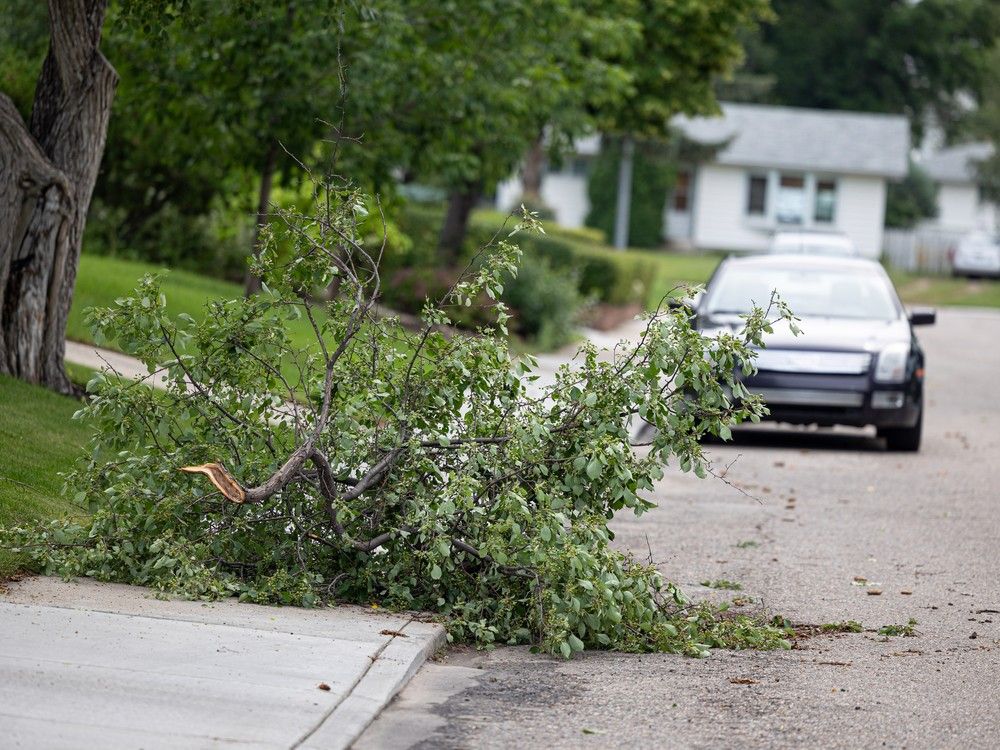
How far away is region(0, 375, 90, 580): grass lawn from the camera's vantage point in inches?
303

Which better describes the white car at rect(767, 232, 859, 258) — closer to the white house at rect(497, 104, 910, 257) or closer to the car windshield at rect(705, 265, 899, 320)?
the car windshield at rect(705, 265, 899, 320)

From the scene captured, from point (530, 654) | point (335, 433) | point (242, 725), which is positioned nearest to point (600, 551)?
point (530, 654)

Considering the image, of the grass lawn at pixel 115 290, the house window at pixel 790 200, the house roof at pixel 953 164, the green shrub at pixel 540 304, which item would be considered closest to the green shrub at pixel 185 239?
the grass lawn at pixel 115 290

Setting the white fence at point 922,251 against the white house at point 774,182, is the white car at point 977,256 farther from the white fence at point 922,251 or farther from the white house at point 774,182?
the white house at point 774,182

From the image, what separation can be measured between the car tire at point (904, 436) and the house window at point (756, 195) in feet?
149

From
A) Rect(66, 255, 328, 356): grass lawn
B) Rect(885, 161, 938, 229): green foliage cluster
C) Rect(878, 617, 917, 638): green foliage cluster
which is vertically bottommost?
Rect(878, 617, 917, 638): green foliage cluster

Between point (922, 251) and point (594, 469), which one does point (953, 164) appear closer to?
point (922, 251)

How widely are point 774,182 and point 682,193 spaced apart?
3.53 m

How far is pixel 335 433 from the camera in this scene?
736 centimetres

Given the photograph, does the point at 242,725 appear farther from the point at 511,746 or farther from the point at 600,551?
the point at 600,551

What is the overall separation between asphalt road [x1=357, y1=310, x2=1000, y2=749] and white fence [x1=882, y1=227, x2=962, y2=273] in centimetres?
4325

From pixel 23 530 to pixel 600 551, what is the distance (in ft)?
8.45

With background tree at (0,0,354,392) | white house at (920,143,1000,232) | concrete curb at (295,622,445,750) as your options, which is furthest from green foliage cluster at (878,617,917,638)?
white house at (920,143,1000,232)

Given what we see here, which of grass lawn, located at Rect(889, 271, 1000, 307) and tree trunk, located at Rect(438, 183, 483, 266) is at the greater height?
tree trunk, located at Rect(438, 183, 483, 266)
